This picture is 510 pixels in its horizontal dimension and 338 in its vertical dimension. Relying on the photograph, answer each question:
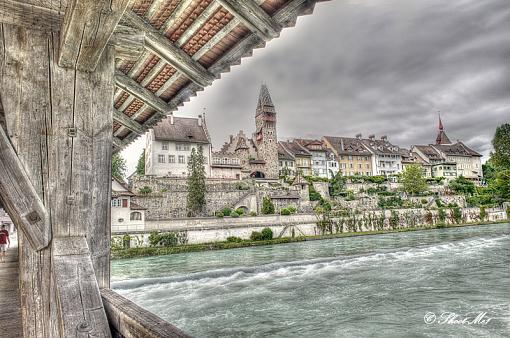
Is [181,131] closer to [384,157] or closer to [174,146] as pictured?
[174,146]

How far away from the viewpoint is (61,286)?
2.13 meters

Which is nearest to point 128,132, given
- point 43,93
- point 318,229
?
point 43,93

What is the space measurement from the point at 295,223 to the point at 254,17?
1562 inches

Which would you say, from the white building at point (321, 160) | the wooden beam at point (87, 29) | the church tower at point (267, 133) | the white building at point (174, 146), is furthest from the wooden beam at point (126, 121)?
the white building at point (321, 160)

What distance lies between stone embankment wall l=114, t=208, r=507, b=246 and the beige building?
2840cm

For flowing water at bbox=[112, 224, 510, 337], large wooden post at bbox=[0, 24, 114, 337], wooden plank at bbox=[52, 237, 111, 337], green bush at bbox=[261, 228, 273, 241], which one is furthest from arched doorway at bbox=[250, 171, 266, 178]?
wooden plank at bbox=[52, 237, 111, 337]

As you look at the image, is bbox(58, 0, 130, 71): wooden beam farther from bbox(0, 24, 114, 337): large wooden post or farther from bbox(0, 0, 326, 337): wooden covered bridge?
bbox(0, 24, 114, 337): large wooden post

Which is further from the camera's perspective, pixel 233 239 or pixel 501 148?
pixel 501 148

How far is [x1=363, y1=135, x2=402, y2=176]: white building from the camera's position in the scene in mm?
84125

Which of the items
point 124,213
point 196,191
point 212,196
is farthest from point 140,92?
point 212,196

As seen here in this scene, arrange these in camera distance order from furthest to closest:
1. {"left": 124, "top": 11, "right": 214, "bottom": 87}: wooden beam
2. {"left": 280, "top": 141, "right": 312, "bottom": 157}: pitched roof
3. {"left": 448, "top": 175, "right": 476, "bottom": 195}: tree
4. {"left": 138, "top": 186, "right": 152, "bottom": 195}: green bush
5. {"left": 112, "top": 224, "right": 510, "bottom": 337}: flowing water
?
1. {"left": 280, "top": 141, "right": 312, "bottom": 157}: pitched roof
2. {"left": 448, "top": 175, "right": 476, "bottom": 195}: tree
3. {"left": 138, "top": 186, "right": 152, "bottom": 195}: green bush
4. {"left": 112, "top": 224, "right": 510, "bottom": 337}: flowing water
5. {"left": 124, "top": 11, "right": 214, "bottom": 87}: wooden beam

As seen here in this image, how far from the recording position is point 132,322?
1885 mm

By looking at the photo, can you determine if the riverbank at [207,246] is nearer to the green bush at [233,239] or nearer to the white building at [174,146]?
the green bush at [233,239]

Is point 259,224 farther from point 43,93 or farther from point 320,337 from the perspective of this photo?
point 43,93
